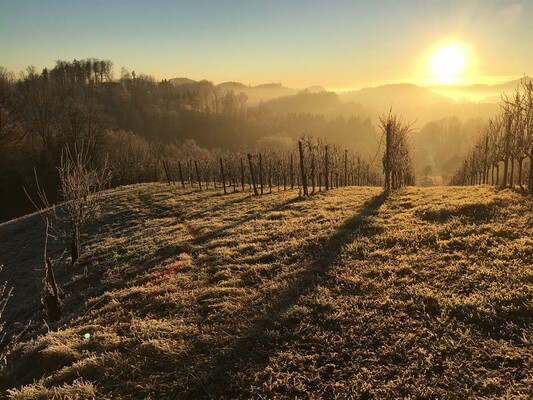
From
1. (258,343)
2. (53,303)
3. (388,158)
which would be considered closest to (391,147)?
(388,158)

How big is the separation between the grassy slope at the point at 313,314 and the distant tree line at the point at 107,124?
23.5 ft

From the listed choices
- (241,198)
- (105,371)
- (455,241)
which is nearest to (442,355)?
(455,241)

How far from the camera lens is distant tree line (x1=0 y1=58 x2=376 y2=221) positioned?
198ft

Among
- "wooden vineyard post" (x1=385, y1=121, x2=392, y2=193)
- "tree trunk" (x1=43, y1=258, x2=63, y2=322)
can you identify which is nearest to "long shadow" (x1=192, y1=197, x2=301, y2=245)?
"wooden vineyard post" (x1=385, y1=121, x2=392, y2=193)

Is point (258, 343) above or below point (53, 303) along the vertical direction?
above

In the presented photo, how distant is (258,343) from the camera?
8656 mm

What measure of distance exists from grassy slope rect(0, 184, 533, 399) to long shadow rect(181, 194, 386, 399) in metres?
0.04

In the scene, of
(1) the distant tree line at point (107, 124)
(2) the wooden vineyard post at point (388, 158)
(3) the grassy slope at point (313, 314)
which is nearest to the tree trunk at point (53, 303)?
(3) the grassy slope at point (313, 314)

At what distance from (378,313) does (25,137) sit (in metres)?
74.8

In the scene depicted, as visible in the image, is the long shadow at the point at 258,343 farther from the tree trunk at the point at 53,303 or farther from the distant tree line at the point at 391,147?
the distant tree line at the point at 391,147

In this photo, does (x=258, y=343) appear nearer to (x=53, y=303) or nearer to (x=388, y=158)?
(x=53, y=303)

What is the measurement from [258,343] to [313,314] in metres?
1.81

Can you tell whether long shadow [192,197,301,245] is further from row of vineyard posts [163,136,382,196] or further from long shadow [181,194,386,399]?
long shadow [181,194,386,399]

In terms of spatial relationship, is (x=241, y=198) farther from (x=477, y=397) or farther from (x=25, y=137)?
(x=25, y=137)
